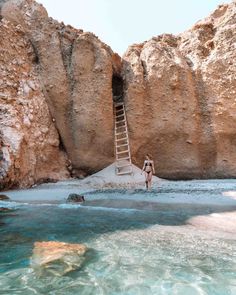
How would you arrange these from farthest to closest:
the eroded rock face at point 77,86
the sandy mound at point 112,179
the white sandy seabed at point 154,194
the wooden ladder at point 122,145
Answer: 1. the eroded rock face at point 77,86
2. the wooden ladder at point 122,145
3. the sandy mound at point 112,179
4. the white sandy seabed at point 154,194

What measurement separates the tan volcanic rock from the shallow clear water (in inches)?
Answer: 158

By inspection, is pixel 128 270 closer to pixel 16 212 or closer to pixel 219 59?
pixel 16 212

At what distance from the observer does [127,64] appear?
16.0 metres

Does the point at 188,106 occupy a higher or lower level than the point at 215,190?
higher

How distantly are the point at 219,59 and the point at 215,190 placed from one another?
772 centimetres

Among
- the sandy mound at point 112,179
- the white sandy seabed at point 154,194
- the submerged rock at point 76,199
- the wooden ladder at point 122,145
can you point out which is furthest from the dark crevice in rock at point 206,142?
A: the submerged rock at point 76,199

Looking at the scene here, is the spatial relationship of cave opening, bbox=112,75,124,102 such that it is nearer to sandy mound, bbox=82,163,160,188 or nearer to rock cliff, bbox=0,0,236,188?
rock cliff, bbox=0,0,236,188

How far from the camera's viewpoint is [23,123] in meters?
13.5

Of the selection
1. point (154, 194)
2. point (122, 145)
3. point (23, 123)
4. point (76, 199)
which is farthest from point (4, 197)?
point (122, 145)

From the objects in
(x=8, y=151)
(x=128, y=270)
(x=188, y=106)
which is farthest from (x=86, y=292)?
(x=188, y=106)

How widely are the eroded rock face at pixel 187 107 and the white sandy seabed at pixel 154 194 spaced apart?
5.48ft

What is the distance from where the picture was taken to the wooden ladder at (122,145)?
47.3 feet

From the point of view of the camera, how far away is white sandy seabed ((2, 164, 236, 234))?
7.16 meters

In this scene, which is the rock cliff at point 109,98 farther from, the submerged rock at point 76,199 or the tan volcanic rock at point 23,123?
the submerged rock at point 76,199
